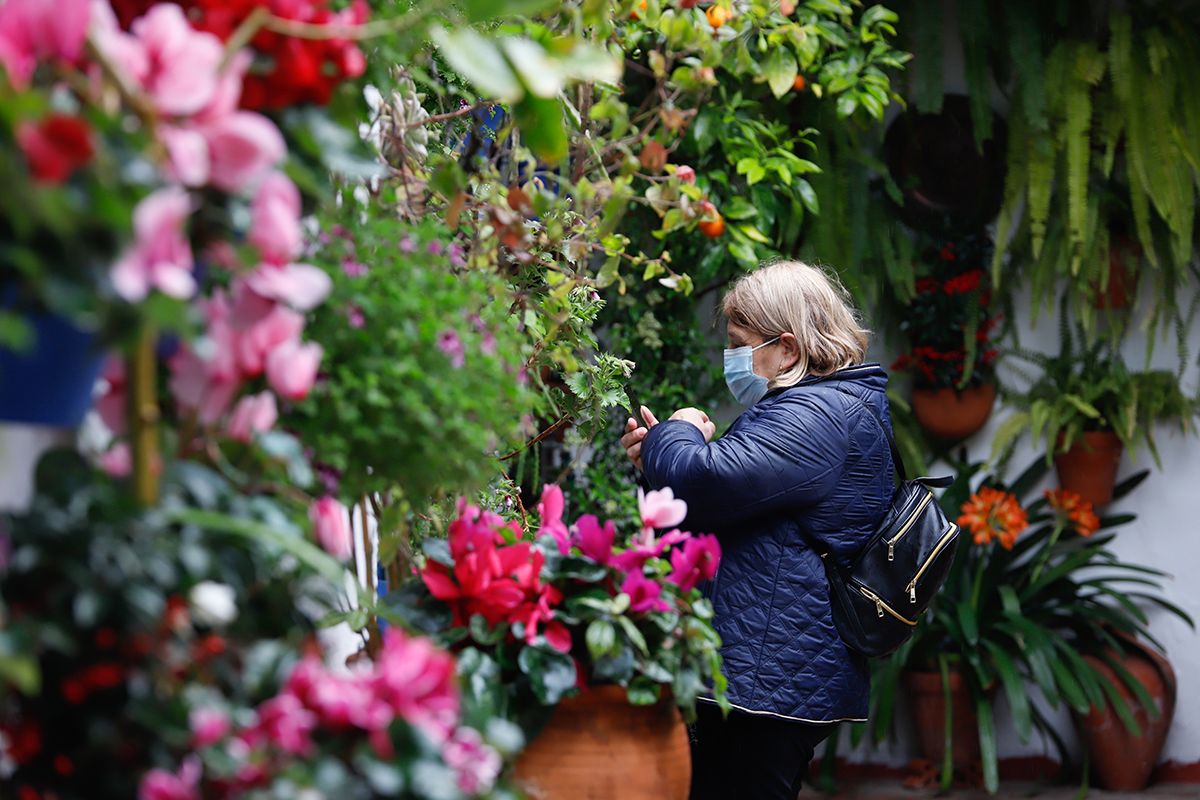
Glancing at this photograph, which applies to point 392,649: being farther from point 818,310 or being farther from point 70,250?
point 818,310

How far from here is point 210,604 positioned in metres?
0.81

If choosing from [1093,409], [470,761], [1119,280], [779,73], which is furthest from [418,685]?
[1119,280]

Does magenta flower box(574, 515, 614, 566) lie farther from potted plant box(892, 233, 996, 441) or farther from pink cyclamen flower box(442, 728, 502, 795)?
potted plant box(892, 233, 996, 441)

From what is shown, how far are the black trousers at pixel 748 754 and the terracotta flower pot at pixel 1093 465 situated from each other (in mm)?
2756

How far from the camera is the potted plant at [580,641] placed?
131 centimetres

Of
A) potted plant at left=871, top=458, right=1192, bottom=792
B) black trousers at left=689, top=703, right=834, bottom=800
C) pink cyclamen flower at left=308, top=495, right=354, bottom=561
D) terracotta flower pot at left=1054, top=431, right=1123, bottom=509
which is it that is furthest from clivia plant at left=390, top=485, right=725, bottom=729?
terracotta flower pot at left=1054, top=431, right=1123, bottom=509

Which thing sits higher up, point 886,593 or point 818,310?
point 818,310

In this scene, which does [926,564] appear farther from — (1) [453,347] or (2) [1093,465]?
(2) [1093,465]

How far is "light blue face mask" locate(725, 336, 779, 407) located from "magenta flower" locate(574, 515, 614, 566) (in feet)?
3.38

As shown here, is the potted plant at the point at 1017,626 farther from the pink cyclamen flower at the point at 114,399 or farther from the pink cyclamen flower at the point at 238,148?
the pink cyclamen flower at the point at 238,148

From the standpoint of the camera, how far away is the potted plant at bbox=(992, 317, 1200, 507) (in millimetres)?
4520

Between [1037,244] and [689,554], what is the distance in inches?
134

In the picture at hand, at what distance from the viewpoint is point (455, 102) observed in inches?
94.4

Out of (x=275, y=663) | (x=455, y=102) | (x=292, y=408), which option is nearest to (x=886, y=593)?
(x=455, y=102)
